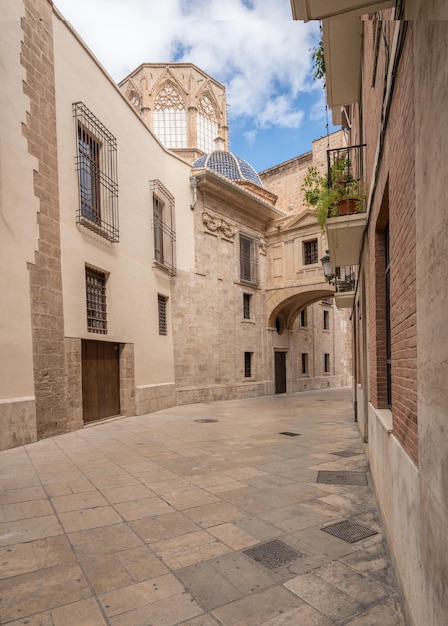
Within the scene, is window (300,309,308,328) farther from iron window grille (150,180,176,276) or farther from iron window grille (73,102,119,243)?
iron window grille (73,102,119,243)

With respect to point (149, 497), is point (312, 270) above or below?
above

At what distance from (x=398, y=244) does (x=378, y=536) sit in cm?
261

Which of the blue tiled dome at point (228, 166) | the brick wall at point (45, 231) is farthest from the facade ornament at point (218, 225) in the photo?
the brick wall at point (45, 231)

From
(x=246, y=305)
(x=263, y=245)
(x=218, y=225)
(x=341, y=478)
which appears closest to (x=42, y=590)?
(x=341, y=478)

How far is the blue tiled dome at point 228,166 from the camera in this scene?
22.0 meters

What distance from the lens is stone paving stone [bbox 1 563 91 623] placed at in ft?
8.16

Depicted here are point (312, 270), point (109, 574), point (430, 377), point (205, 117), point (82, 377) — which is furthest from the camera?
point (205, 117)

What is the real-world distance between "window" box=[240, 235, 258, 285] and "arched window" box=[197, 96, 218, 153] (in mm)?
11399

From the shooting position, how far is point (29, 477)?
5.37 m

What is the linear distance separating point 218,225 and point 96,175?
24.0ft

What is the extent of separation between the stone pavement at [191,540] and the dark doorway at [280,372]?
1452cm

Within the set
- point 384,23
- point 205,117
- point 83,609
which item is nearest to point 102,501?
point 83,609

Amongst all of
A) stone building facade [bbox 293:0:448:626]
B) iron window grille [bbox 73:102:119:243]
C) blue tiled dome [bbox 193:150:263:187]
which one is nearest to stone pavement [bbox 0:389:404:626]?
stone building facade [bbox 293:0:448:626]

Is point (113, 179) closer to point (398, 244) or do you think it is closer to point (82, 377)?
point (82, 377)
